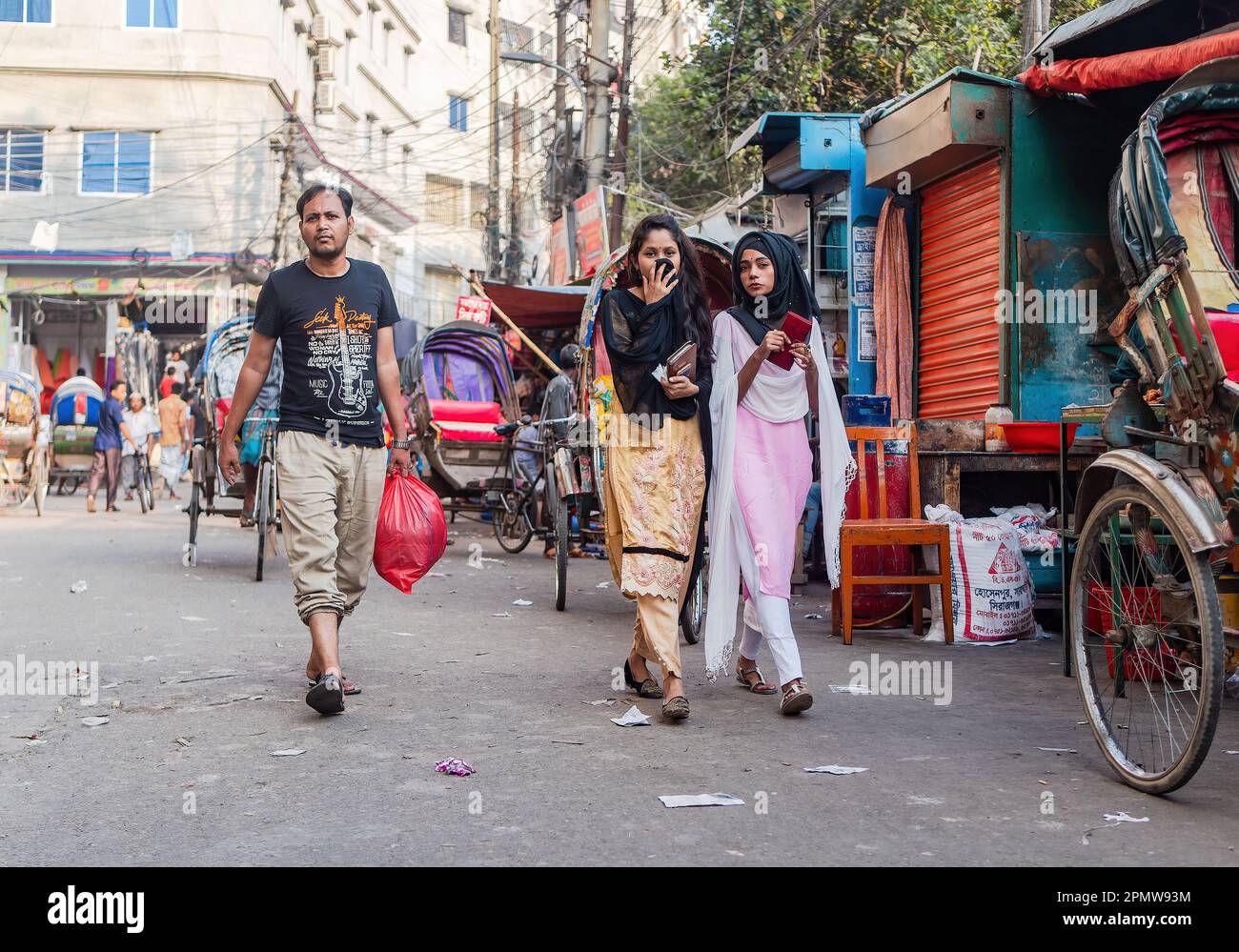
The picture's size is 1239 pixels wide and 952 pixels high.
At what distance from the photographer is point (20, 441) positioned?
59.6 ft

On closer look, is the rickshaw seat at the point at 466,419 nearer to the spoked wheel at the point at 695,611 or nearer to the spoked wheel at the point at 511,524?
the spoked wheel at the point at 511,524

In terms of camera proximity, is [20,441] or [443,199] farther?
[443,199]

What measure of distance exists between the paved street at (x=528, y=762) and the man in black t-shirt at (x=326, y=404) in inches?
21.9

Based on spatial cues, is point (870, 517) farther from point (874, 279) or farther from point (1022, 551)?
point (874, 279)

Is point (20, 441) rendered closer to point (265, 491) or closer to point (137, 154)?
point (265, 491)

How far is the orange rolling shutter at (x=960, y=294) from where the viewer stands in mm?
9875

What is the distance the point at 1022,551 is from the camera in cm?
815

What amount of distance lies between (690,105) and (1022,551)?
12283mm

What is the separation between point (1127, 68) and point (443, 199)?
44.2 metres

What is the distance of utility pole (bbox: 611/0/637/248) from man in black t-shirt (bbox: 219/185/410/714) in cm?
1400

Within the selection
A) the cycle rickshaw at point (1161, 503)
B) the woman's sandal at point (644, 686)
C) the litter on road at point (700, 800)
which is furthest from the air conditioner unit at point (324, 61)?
the litter on road at point (700, 800)

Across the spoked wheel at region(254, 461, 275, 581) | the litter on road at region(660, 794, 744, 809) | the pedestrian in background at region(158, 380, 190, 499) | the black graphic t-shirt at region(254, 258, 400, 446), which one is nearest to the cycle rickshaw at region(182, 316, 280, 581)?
the spoked wheel at region(254, 461, 275, 581)

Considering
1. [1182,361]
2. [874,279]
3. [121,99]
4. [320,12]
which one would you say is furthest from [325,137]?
[1182,361]

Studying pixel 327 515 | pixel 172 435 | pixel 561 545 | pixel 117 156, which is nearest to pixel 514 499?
pixel 561 545
